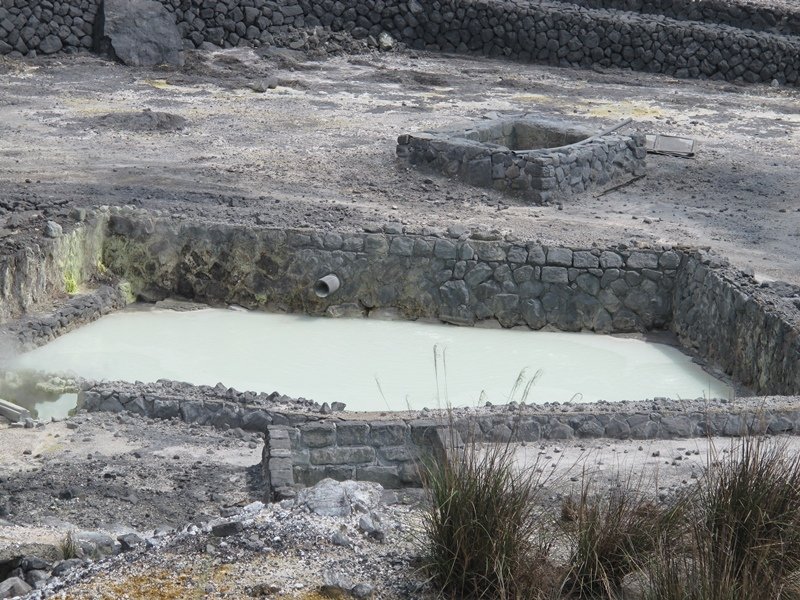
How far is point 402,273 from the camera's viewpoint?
591 inches

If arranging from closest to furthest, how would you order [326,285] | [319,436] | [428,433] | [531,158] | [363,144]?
[428,433] → [319,436] → [326,285] → [531,158] → [363,144]

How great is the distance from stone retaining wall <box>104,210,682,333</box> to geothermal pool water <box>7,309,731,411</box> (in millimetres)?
243

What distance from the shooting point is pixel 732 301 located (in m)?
13.7

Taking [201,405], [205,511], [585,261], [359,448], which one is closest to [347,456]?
[359,448]

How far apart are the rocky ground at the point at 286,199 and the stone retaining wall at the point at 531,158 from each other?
0.29 m

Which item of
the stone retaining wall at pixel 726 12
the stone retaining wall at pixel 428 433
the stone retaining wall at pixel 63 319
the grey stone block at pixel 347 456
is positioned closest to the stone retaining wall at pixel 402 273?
the stone retaining wall at pixel 63 319

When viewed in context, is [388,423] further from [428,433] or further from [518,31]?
[518,31]

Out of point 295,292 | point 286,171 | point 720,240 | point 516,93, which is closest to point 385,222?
point 295,292

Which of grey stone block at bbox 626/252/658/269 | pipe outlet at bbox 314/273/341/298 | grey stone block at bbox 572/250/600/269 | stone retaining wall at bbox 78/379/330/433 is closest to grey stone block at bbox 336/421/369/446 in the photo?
stone retaining wall at bbox 78/379/330/433

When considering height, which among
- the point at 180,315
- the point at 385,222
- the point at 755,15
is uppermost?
the point at 755,15

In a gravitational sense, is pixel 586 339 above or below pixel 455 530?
below

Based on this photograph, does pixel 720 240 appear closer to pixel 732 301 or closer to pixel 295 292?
pixel 732 301

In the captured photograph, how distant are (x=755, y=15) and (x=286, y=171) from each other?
1325 centimetres

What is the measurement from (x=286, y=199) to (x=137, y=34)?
30.4 feet
